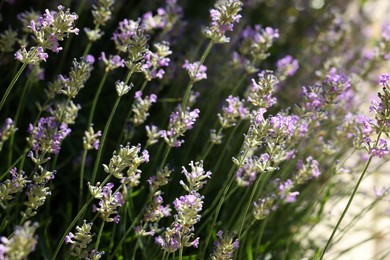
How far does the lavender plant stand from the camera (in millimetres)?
1453

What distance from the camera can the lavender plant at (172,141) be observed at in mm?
1453

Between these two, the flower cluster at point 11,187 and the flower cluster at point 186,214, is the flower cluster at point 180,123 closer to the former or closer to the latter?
the flower cluster at point 186,214

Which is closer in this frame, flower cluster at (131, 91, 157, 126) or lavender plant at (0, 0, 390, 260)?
lavender plant at (0, 0, 390, 260)

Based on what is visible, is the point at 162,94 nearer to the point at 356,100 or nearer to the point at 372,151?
the point at 356,100

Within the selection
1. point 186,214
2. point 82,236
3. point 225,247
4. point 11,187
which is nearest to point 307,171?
point 225,247

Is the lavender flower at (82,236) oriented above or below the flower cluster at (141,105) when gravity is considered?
below

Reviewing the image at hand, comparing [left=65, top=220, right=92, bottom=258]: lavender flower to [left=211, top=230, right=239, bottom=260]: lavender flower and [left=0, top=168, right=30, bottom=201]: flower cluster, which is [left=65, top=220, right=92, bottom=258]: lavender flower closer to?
[left=0, top=168, right=30, bottom=201]: flower cluster

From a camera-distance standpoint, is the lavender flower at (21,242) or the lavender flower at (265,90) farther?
the lavender flower at (265,90)

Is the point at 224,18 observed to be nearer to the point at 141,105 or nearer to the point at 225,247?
the point at 141,105

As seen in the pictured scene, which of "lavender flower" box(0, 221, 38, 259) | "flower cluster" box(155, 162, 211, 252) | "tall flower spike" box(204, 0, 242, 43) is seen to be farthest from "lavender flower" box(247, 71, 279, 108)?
"lavender flower" box(0, 221, 38, 259)

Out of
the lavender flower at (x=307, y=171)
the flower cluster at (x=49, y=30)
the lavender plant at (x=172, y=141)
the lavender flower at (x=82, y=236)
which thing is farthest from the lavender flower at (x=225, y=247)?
the flower cluster at (x=49, y=30)

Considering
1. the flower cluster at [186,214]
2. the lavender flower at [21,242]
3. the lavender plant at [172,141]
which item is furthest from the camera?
the lavender plant at [172,141]

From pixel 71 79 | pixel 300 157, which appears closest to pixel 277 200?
pixel 300 157

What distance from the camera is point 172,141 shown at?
1.65 meters
